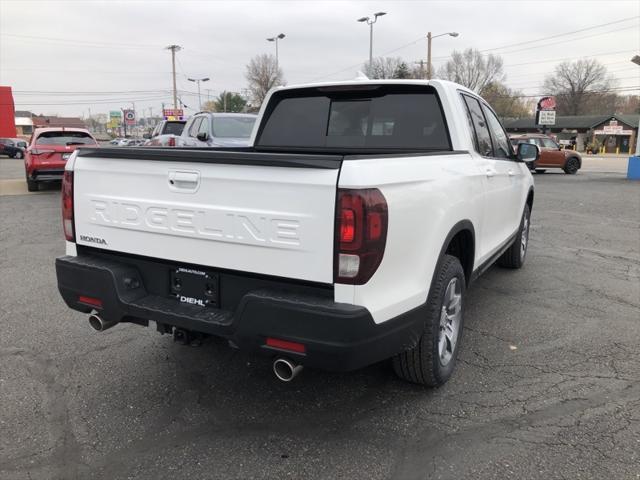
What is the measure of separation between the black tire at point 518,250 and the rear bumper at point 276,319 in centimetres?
379

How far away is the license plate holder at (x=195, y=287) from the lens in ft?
9.37

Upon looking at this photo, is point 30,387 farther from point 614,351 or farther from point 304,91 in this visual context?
point 614,351

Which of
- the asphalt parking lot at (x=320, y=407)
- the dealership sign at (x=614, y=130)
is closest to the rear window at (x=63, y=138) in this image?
the asphalt parking lot at (x=320, y=407)

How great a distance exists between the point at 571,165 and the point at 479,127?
77.2 feet

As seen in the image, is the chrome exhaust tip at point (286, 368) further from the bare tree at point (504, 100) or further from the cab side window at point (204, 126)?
the bare tree at point (504, 100)

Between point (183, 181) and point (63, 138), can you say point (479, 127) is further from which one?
point (63, 138)

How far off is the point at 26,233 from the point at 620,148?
77554 mm

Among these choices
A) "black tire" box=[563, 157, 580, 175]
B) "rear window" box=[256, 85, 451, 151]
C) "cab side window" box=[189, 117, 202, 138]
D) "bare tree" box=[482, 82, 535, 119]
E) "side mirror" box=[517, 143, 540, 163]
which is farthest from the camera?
"bare tree" box=[482, 82, 535, 119]

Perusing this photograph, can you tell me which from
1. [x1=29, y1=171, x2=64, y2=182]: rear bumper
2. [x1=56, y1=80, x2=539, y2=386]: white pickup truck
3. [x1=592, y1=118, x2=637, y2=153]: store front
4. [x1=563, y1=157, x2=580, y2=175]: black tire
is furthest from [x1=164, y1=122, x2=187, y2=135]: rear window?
[x1=592, y1=118, x2=637, y2=153]: store front

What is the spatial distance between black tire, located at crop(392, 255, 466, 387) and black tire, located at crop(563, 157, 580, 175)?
24.5 meters

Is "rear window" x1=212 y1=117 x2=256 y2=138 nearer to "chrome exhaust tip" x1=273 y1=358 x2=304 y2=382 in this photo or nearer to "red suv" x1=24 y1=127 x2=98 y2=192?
"red suv" x1=24 y1=127 x2=98 y2=192

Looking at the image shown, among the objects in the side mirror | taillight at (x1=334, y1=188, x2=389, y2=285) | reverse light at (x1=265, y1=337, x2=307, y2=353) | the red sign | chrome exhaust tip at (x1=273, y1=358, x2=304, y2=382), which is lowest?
chrome exhaust tip at (x1=273, y1=358, x2=304, y2=382)

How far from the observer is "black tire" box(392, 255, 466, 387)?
10.0 feet

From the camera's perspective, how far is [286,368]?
267cm
